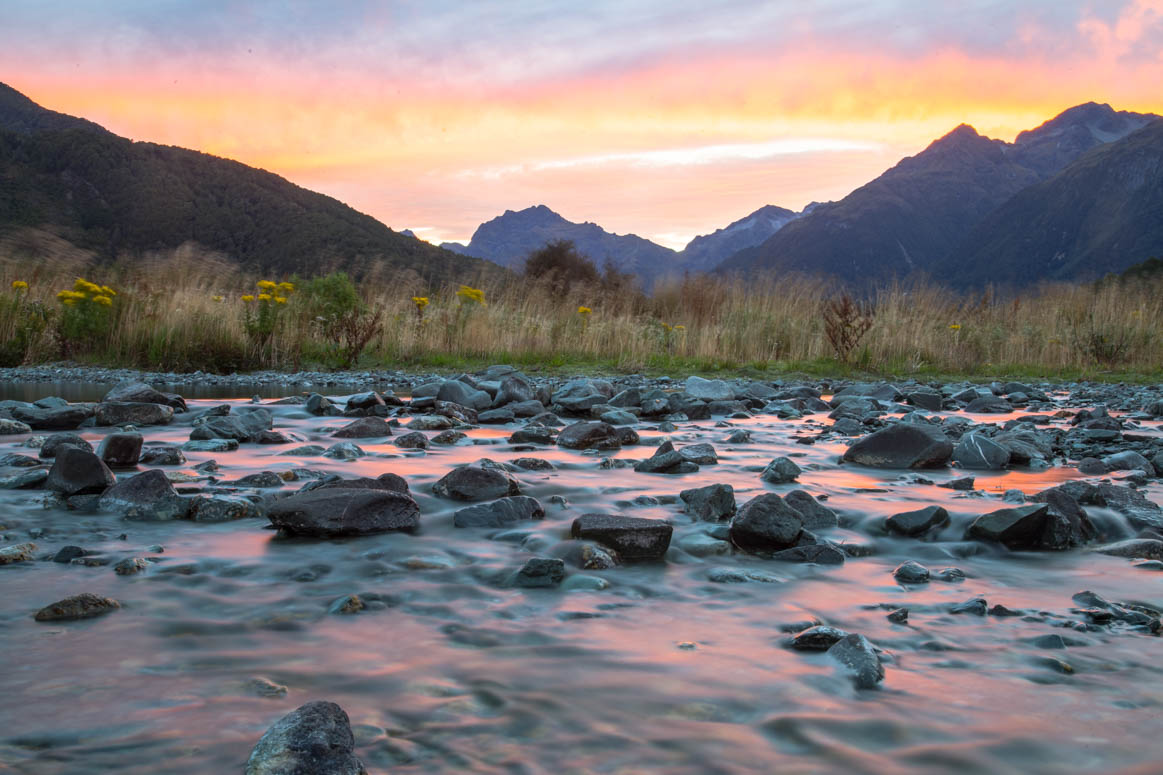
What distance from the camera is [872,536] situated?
2738mm

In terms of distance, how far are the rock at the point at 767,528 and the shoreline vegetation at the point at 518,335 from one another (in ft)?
27.3

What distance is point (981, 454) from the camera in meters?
4.21

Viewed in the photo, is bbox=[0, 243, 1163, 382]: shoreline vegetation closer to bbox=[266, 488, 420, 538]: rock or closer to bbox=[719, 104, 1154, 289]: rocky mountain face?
bbox=[266, 488, 420, 538]: rock

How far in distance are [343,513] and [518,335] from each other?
9498 millimetres

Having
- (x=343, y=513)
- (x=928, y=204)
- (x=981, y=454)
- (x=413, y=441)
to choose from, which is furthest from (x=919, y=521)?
(x=928, y=204)

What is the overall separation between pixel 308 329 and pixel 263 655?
11201 millimetres

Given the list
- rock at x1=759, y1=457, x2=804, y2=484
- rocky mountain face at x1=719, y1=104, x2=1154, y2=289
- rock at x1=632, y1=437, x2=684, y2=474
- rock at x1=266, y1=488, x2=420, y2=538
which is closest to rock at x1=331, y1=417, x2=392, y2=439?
rock at x1=632, y1=437, x2=684, y2=474

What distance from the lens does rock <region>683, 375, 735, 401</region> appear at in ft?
24.3

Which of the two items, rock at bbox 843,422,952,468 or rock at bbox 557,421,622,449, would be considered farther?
rock at bbox 557,421,622,449

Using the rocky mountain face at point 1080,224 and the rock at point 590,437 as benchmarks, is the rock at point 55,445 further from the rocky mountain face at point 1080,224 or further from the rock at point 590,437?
the rocky mountain face at point 1080,224

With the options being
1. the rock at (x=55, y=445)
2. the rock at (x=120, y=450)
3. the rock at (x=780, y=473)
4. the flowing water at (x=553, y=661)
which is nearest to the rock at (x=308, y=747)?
the flowing water at (x=553, y=661)

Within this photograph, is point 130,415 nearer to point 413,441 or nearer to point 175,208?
point 413,441

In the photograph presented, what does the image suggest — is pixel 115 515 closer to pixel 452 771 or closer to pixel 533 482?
pixel 533 482

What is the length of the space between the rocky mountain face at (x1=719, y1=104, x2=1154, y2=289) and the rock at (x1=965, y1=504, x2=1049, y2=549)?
12909 centimetres
